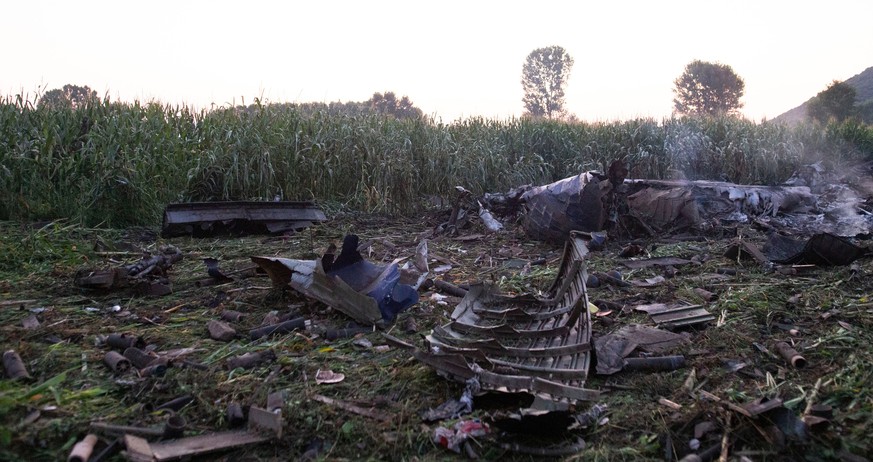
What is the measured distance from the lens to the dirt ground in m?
2.08

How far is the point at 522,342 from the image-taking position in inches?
122

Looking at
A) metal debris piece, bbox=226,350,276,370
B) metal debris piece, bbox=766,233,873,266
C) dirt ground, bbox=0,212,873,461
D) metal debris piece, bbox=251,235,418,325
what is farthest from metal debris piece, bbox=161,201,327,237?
metal debris piece, bbox=766,233,873,266

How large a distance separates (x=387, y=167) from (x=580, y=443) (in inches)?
295

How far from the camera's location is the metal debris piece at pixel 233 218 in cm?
658

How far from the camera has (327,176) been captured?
9.07 metres

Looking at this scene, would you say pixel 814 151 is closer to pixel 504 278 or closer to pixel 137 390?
pixel 504 278

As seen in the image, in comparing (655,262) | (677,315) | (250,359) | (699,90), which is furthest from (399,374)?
(699,90)

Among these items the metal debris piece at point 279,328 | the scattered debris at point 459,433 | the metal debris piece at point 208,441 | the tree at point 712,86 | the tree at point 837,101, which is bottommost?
the scattered debris at point 459,433

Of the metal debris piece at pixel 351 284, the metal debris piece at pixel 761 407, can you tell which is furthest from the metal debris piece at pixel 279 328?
the metal debris piece at pixel 761 407

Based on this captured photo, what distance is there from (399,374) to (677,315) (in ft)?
6.58

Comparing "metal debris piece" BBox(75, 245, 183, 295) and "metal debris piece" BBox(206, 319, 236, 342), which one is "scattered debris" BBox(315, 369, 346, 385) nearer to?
"metal debris piece" BBox(206, 319, 236, 342)

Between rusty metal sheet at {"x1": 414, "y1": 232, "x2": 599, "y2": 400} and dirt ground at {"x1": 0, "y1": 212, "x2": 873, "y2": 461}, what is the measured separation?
0.12 meters

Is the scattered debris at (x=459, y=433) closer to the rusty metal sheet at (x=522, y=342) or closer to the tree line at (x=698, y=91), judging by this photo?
the rusty metal sheet at (x=522, y=342)

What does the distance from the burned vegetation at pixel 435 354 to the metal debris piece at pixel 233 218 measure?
26.3 inches
